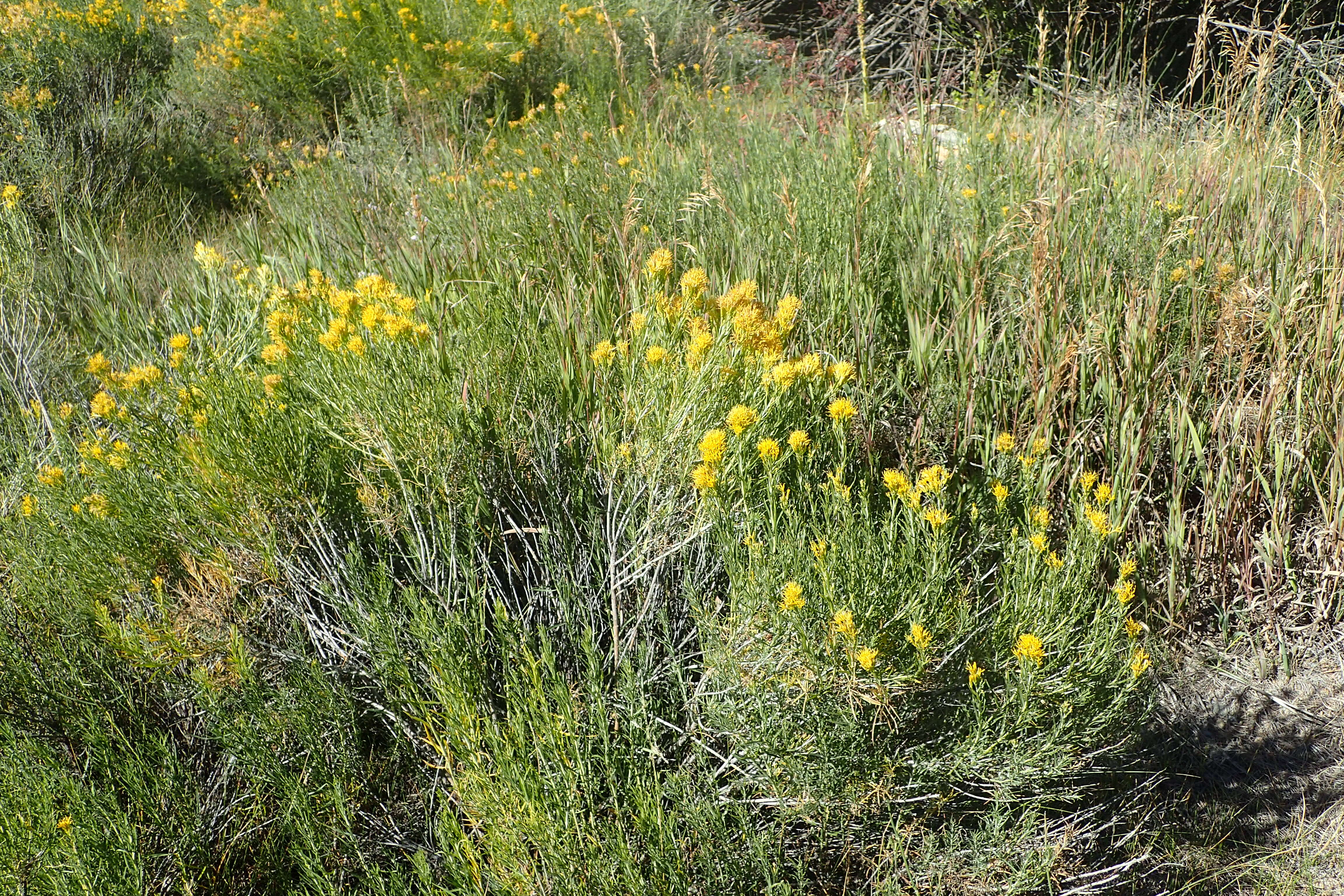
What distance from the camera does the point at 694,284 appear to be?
2.02 metres

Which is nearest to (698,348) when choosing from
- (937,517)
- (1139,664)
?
(937,517)

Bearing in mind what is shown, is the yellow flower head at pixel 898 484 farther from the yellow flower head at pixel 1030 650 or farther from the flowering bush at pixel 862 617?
the yellow flower head at pixel 1030 650

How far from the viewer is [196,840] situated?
157 centimetres

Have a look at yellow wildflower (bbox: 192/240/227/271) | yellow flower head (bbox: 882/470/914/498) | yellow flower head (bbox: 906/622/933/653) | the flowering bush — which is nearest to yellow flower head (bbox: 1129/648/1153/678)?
the flowering bush

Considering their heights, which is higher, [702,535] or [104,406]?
[104,406]

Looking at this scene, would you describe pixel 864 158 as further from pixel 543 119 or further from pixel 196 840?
pixel 543 119

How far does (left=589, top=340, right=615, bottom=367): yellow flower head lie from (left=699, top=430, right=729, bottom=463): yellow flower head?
50cm

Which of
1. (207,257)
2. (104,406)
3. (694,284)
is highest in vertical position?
(694,284)

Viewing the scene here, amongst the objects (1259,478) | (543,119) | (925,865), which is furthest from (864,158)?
(543,119)

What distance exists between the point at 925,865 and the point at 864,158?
2150 millimetres

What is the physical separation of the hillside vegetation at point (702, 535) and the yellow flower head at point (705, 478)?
3 cm

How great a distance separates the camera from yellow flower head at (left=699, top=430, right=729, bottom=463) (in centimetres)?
172

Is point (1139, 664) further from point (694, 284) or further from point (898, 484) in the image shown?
point (694, 284)

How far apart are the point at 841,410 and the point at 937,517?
33 centimetres
